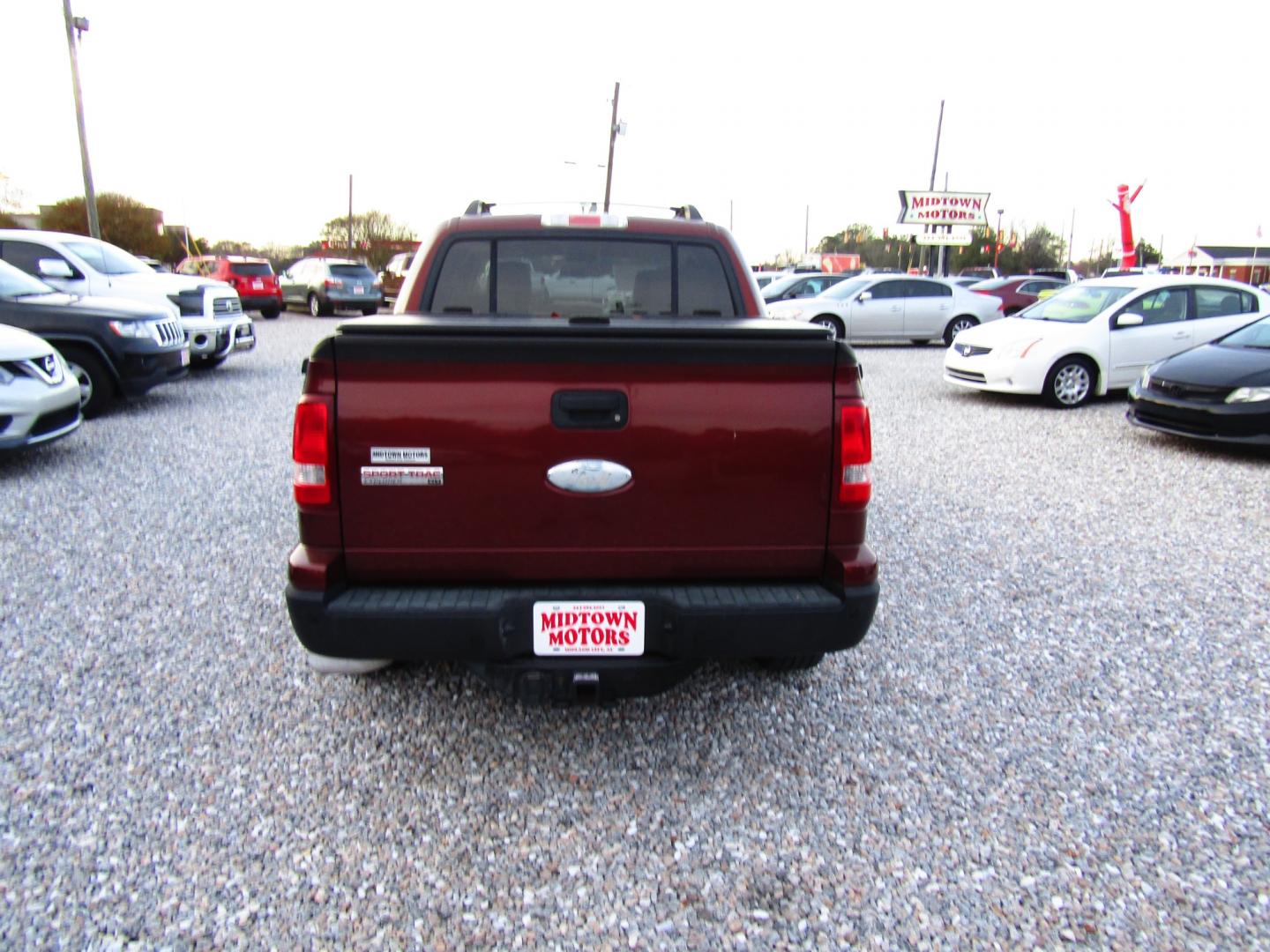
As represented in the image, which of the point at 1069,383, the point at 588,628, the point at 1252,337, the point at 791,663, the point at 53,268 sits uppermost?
the point at 53,268

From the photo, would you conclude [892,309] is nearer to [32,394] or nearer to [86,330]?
[86,330]

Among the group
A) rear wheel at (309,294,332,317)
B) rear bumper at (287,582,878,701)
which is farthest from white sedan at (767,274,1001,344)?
rear bumper at (287,582,878,701)

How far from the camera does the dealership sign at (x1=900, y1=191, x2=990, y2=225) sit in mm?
34469

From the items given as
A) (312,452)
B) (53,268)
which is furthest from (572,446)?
(53,268)

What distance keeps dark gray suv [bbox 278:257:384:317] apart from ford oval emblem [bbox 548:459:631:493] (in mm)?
22469

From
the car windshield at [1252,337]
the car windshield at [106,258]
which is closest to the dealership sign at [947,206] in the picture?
the car windshield at [1252,337]

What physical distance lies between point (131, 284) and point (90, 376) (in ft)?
10.7

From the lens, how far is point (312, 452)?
7.98 ft

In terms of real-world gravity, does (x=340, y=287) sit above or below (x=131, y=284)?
below

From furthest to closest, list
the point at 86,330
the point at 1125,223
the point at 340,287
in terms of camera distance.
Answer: the point at 1125,223 → the point at 340,287 → the point at 86,330

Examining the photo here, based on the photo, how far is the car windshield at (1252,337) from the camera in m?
8.12

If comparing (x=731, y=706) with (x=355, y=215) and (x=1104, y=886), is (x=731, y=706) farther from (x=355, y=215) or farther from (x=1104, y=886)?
(x=355, y=215)

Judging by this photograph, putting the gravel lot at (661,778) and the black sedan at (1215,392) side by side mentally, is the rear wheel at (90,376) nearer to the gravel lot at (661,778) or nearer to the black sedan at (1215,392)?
the gravel lot at (661,778)

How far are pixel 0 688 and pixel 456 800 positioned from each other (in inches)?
76.8
